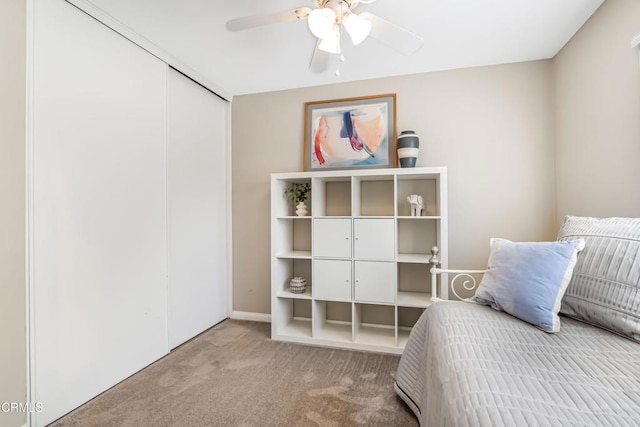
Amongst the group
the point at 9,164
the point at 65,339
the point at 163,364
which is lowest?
the point at 163,364

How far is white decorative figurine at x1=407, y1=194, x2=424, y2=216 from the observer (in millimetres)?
2502

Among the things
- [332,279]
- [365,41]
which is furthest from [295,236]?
[365,41]

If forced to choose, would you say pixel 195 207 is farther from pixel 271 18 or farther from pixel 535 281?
pixel 535 281

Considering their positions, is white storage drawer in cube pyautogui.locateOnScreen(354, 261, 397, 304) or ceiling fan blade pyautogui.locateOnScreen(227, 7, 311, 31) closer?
ceiling fan blade pyautogui.locateOnScreen(227, 7, 311, 31)

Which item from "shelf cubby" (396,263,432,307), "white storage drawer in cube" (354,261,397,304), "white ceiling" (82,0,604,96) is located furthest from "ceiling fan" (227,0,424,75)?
"shelf cubby" (396,263,432,307)

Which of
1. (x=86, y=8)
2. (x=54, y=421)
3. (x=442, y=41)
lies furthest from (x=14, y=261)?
(x=442, y=41)

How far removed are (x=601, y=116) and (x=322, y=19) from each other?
6.11ft

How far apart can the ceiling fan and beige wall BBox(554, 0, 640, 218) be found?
1207 millimetres

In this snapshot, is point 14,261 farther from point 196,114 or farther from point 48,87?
point 196,114

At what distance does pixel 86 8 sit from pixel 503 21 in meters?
2.65

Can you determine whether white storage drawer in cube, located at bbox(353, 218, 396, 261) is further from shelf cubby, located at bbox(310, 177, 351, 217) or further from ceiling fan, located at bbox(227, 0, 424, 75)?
ceiling fan, located at bbox(227, 0, 424, 75)

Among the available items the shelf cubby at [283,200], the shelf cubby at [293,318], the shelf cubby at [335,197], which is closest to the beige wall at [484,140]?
the shelf cubby at [335,197]

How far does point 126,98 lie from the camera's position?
6.72 ft

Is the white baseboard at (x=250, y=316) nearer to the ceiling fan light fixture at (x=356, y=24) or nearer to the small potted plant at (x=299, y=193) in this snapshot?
the small potted plant at (x=299, y=193)
